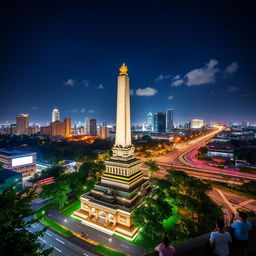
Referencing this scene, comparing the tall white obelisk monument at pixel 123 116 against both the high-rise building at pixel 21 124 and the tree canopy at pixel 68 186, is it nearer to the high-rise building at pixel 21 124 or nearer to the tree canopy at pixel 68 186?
the tree canopy at pixel 68 186

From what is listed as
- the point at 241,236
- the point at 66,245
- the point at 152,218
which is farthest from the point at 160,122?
the point at 241,236

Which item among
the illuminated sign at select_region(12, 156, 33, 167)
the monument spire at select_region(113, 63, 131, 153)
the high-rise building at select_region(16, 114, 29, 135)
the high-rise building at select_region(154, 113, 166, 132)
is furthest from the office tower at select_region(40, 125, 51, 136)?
the monument spire at select_region(113, 63, 131, 153)

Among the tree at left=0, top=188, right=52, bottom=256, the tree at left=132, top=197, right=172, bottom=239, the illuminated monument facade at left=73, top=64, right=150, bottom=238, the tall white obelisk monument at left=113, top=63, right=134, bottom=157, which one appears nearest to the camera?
the tree at left=0, top=188, right=52, bottom=256

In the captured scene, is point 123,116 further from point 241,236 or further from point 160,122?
point 160,122

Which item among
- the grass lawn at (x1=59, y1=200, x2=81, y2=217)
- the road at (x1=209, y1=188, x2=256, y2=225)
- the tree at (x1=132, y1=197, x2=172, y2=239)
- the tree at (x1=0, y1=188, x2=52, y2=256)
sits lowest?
the grass lawn at (x1=59, y1=200, x2=81, y2=217)

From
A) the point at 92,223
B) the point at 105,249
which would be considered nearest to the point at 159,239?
the point at 105,249

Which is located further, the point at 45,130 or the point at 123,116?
the point at 45,130

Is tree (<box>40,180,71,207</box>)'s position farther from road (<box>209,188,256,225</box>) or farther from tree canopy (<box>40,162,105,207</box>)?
road (<box>209,188,256,225</box>)
